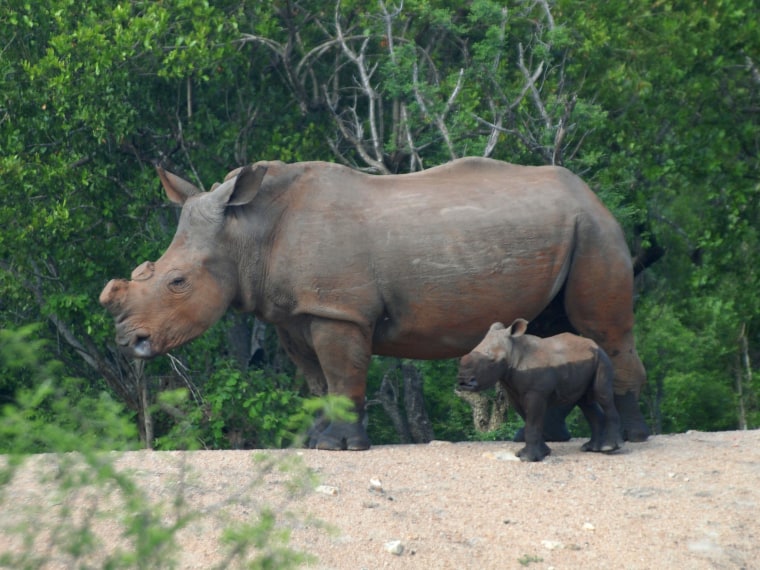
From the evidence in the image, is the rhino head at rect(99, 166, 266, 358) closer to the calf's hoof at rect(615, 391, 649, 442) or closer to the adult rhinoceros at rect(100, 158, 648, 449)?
the adult rhinoceros at rect(100, 158, 648, 449)

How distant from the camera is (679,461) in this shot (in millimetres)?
9680

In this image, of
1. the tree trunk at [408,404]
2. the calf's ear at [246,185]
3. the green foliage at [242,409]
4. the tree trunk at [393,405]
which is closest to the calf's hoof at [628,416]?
the calf's ear at [246,185]

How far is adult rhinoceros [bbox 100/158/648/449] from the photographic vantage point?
9.89 metres

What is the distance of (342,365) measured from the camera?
9945 millimetres

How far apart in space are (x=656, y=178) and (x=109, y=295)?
9.26 m

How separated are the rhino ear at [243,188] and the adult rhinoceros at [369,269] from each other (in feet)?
0.03

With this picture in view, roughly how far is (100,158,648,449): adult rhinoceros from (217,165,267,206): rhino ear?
1 centimetres

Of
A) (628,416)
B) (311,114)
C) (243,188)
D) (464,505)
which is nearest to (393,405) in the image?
(311,114)

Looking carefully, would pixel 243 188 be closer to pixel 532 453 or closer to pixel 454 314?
pixel 454 314

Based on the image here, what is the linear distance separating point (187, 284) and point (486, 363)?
7.29 ft

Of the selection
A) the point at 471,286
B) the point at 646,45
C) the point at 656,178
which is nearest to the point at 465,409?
the point at 656,178

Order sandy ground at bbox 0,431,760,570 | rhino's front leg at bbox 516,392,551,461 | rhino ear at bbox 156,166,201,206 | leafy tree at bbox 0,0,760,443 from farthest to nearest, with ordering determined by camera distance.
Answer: leafy tree at bbox 0,0,760,443 → rhino ear at bbox 156,166,201,206 → rhino's front leg at bbox 516,392,551,461 → sandy ground at bbox 0,431,760,570

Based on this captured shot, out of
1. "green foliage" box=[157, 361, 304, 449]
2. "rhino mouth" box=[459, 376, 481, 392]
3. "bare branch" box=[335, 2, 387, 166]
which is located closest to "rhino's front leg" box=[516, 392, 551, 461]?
"rhino mouth" box=[459, 376, 481, 392]

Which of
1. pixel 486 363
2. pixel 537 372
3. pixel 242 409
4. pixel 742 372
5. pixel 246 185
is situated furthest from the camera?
pixel 742 372
